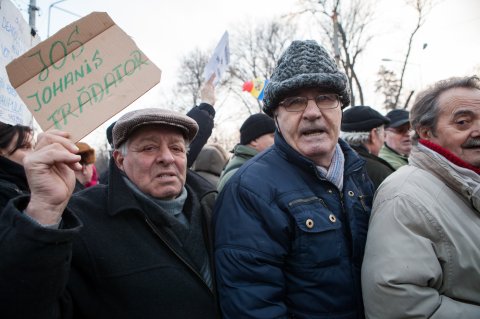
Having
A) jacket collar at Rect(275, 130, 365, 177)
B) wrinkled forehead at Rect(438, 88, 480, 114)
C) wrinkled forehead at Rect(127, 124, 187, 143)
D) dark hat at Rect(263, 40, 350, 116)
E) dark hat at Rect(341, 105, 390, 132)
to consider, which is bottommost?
dark hat at Rect(341, 105, 390, 132)

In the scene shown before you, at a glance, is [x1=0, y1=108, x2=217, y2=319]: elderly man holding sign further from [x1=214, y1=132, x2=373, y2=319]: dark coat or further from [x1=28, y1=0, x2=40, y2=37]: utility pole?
[x1=28, y1=0, x2=40, y2=37]: utility pole

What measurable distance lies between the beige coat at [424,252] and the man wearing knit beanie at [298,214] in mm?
129

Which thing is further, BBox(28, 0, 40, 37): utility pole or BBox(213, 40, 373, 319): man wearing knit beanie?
BBox(28, 0, 40, 37): utility pole

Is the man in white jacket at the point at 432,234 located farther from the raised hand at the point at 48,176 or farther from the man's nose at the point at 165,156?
the raised hand at the point at 48,176

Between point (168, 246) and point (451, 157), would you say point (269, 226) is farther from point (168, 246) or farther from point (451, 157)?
point (451, 157)

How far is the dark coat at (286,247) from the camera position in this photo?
1.47 metres

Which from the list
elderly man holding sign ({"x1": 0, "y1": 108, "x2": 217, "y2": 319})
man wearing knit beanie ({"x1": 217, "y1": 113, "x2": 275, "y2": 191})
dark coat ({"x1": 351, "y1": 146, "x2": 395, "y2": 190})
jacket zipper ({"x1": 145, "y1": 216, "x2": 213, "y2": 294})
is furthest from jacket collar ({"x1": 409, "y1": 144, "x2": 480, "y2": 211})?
man wearing knit beanie ({"x1": 217, "y1": 113, "x2": 275, "y2": 191})

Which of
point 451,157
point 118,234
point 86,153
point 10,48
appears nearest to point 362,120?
point 451,157

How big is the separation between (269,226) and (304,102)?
0.72 metres

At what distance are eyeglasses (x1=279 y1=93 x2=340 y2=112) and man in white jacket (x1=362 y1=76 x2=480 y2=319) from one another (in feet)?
1.83

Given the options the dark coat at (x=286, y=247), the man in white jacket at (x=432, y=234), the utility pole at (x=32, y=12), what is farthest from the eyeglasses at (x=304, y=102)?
the utility pole at (x=32, y=12)

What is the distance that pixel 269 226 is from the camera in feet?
5.11

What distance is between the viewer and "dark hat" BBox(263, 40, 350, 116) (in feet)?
5.72

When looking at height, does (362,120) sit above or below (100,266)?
above
